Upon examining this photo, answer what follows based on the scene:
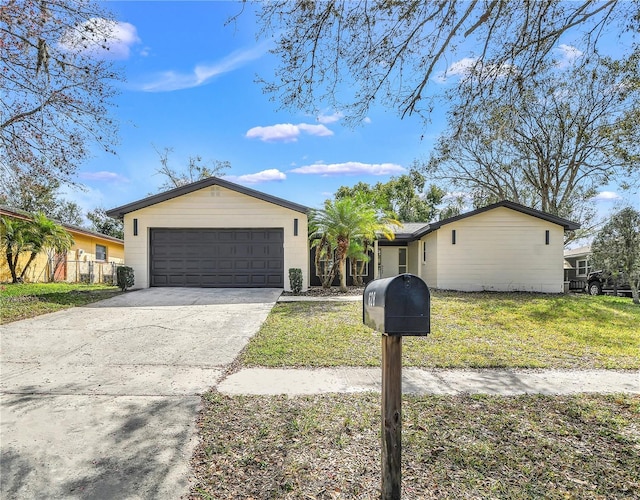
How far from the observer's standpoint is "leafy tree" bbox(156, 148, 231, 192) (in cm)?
2997

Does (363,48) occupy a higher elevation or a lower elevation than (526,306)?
higher

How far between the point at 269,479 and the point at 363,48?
15.9 feet

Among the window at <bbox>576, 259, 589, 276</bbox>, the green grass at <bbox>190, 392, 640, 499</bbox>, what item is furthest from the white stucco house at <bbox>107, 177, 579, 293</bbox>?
the window at <bbox>576, 259, 589, 276</bbox>

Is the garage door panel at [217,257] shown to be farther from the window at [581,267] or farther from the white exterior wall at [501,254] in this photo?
the window at [581,267]

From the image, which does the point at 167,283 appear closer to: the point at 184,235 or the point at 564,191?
the point at 184,235

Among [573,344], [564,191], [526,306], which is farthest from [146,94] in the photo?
[564,191]

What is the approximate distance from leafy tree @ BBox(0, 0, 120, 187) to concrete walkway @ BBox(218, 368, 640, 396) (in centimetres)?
478

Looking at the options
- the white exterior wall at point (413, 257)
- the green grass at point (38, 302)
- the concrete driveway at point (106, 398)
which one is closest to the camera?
the concrete driveway at point (106, 398)

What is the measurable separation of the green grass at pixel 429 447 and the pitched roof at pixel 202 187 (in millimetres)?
10213

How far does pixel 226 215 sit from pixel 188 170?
19538mm

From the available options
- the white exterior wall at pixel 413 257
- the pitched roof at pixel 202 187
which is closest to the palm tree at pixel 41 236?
the pitched roof at pixel 202 187

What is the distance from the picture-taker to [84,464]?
277 centimetres

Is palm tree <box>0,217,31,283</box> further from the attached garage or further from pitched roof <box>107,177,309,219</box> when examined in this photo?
the attached garage

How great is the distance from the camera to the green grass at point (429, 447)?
250cm
